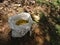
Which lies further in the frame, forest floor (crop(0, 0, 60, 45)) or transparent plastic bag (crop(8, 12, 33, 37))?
forest floor (crop(0, 0, 60, 45))

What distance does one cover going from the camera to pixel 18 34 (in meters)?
3.01

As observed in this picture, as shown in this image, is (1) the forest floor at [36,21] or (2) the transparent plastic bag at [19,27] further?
(1) the forest floor at [36,21]

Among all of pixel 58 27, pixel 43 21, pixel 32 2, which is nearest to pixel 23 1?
pixel 32 2

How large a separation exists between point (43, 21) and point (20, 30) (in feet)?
2.22

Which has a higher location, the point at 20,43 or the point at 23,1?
the point at 23,1

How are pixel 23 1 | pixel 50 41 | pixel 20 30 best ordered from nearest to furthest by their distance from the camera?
pixel 20 30
pixel 50 41
pixel 23 1

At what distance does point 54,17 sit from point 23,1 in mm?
697

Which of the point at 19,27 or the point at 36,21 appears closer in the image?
the point at 19,27

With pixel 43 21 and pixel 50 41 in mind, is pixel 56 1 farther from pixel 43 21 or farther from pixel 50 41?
pixel 50 41

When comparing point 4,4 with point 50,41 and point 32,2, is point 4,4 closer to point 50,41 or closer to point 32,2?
point 32,2

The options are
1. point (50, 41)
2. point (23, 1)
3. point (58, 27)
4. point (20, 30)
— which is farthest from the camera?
point (23, 1)

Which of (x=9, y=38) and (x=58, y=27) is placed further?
(x=58, y=27)

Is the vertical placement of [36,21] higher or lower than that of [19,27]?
lower

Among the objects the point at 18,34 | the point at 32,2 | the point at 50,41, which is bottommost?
the point at 50,41
